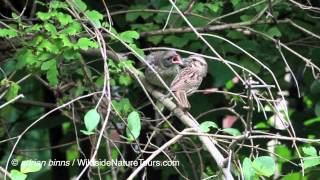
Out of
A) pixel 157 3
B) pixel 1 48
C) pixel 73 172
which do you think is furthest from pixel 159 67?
pixel 73 172

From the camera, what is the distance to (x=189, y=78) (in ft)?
9.72

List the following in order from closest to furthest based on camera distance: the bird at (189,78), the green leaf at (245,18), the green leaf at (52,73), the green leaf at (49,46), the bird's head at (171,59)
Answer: the green leaf at (49,46)
the green leaf at (52,73)
the bird at (189,78)
the green leaf at (245,18)
the bird's head at (171,59)


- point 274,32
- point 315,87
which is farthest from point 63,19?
point 315,87

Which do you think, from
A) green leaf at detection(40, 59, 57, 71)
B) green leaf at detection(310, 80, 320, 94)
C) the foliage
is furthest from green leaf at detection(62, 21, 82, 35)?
green leaf at detection(310, 80, 320, 94)

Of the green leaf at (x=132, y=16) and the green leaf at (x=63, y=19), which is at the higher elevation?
the green leaf at (x=63, y=19)

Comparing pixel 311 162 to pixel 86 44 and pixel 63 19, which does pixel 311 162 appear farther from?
pixel 63 19

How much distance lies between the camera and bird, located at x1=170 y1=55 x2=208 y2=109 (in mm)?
2862

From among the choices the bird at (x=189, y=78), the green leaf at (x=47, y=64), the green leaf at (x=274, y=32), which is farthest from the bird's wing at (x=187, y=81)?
the green leaf at (x=47, y=64)

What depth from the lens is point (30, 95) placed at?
4082 mm

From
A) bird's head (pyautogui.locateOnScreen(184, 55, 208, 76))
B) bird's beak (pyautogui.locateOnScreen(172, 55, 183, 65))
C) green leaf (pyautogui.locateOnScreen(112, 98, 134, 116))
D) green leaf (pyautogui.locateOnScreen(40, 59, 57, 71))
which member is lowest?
bird's beak (pyautogui.locateOnScreen(172, 55, 183, 65))

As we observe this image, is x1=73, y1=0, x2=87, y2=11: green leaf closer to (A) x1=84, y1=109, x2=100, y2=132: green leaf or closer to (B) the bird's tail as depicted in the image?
(B) the bird's tail

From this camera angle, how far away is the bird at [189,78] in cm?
286

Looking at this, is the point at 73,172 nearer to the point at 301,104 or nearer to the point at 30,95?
the point at 30,95

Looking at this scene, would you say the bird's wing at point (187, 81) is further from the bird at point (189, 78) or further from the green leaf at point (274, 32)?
the green leaf at point (274, 32)
